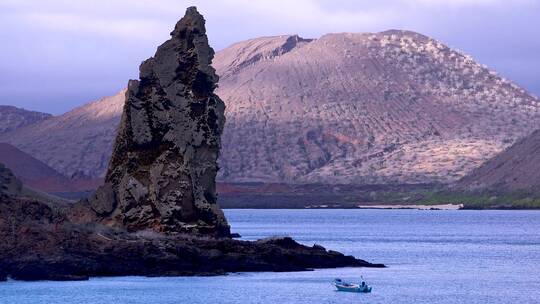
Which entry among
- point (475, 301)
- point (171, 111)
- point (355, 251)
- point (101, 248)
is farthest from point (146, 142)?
point (355, 251)

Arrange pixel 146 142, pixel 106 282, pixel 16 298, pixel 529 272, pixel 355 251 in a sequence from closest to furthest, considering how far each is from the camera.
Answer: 1. pixel 16 298
2. pixel 106 282
3. pixel 146 142
4. pixel 529 272
5. pixel 355 251

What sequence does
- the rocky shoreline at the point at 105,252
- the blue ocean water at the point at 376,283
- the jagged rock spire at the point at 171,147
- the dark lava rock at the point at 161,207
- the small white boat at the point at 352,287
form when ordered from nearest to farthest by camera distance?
the blue ocean water at the point at 376,283 → the small white boat at the point at 352,287 → the rocky shoreline at the point at 105,252 → the dark lava rock at the point at 161,207 → the jagged rock spire at the point at 171,147

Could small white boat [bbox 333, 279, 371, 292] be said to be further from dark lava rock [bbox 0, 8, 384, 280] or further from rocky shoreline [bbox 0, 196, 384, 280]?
dark lava rock [bbox 0, 8, 384, 280]

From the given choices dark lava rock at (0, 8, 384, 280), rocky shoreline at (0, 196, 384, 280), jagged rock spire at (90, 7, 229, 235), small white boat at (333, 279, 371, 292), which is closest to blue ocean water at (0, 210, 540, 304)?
small white boat at (333, 279, 371, 292)

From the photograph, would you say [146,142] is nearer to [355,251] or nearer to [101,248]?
[101,248]

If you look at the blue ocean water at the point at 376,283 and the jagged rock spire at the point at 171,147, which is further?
the jagged rock spire at the point at 171,147

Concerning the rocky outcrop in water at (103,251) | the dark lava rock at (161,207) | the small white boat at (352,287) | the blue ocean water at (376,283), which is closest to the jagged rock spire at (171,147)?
the dark lava rock at (161,207)

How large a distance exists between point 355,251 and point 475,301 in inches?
1426

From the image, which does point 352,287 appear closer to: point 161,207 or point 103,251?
point 103,251

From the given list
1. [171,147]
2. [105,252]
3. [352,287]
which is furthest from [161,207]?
[352,287]

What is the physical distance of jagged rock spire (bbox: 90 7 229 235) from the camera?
77.4 m

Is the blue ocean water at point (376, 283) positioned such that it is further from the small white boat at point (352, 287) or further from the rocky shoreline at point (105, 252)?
the rocky shoreline at point (105, 252)

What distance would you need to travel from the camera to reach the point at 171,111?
79.1 metres

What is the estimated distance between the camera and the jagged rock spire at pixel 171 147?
7738 centimetres
